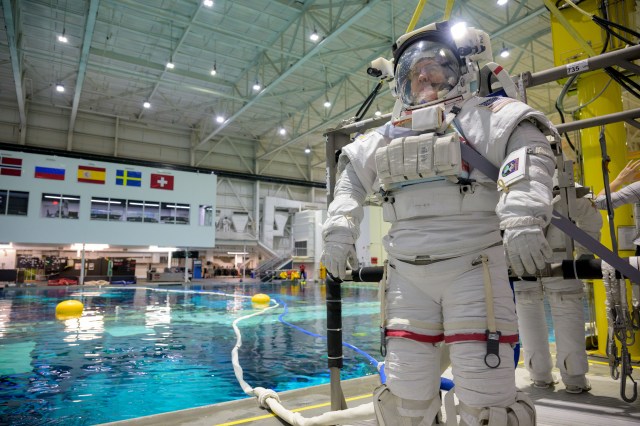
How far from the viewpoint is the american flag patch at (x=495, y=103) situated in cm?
202

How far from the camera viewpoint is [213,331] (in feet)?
25.0

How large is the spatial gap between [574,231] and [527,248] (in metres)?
0.76

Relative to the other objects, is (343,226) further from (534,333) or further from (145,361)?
(145,361)

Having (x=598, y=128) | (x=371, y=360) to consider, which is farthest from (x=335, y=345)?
(x=598, y=128)

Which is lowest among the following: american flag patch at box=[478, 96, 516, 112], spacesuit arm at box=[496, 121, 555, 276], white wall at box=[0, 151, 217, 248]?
spacesuit arm at box=[496, 121, 555, 276]

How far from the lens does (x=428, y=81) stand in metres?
2.27

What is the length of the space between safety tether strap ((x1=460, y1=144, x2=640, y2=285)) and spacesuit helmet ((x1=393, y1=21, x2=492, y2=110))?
43cm

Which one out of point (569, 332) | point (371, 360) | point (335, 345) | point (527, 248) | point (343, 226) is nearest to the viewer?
point (527, 248)

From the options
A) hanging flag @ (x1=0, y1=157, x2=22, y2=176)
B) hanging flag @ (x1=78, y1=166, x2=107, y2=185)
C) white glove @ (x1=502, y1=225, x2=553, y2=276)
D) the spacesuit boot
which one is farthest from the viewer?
hanging flag @ (x1=78, y1=166, x2=107, y2=185)

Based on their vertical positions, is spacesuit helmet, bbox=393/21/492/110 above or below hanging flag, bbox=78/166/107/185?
below

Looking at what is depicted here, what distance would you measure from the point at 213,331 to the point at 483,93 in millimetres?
6665

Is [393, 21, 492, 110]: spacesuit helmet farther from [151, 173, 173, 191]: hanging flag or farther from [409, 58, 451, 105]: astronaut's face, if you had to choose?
[151, 173, 173, 191]: hanging flag

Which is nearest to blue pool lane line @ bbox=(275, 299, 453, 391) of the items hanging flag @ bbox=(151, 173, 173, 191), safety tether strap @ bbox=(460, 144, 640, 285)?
safety tether strap @ bbox=(460, 144, 640, 285)

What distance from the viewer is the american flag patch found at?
2.02m
